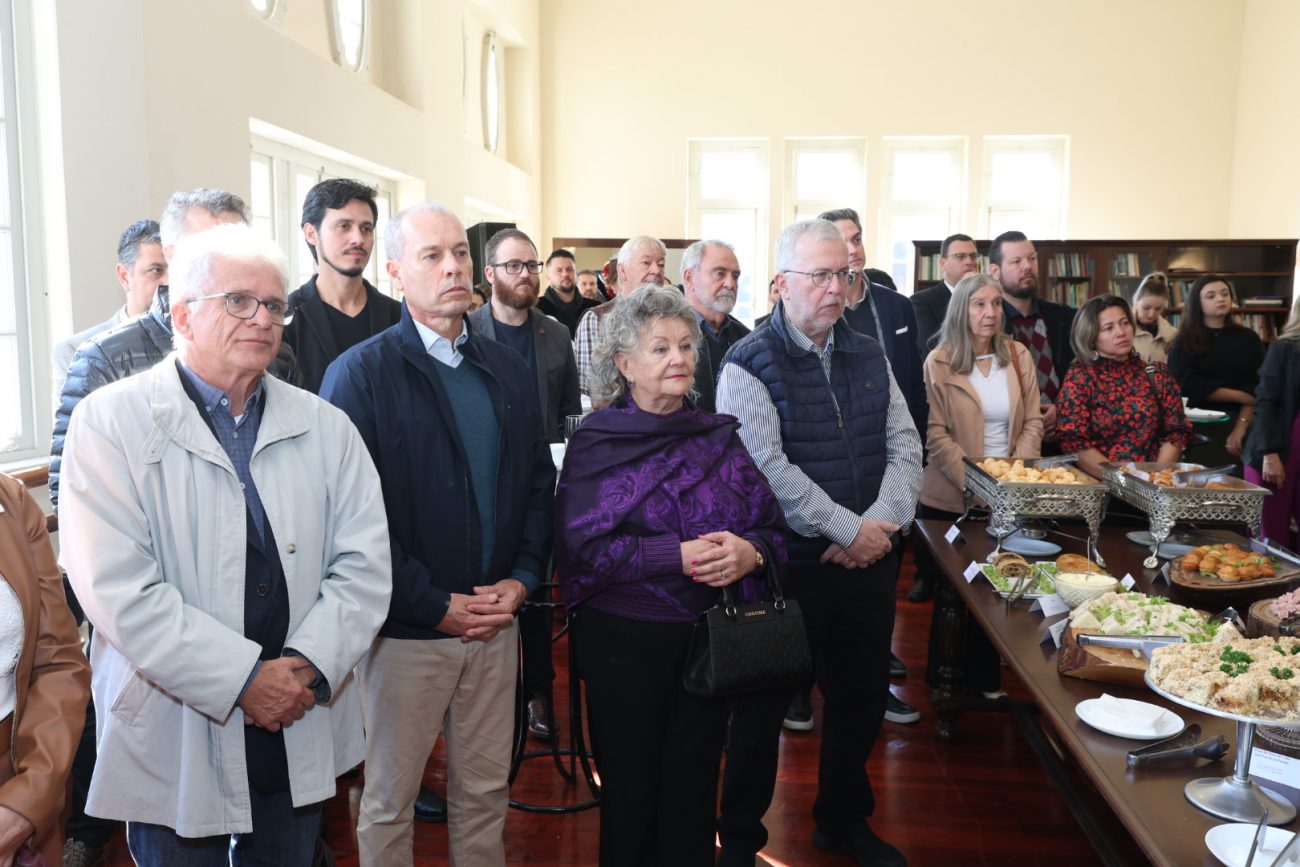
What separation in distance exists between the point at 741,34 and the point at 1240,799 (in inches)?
466

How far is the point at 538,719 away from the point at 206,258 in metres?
2.41

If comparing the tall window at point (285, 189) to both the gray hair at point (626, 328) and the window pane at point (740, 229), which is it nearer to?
the gray hair at point (626, 328)

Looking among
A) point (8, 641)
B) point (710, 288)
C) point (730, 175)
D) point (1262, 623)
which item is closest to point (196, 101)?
point (710, 288)

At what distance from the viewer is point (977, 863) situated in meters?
A: 2.75

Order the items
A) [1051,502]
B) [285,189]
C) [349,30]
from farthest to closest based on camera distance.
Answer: [349,30]
[285,189]
[1051,502]

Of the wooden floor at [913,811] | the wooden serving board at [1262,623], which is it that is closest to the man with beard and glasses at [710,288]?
the wooden floor at [913,811]

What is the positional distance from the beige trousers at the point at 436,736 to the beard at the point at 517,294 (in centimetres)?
177

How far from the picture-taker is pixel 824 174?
40.9ft

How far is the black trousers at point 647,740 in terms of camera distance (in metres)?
2.20

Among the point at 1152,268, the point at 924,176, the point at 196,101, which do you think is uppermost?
the point at 924,176

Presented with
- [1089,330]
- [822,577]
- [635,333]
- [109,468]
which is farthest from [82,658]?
[1089,330]

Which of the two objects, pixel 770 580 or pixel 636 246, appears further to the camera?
pixel 636 246

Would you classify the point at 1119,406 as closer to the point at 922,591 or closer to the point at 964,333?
the point at 964,333

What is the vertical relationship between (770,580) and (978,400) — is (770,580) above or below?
below
